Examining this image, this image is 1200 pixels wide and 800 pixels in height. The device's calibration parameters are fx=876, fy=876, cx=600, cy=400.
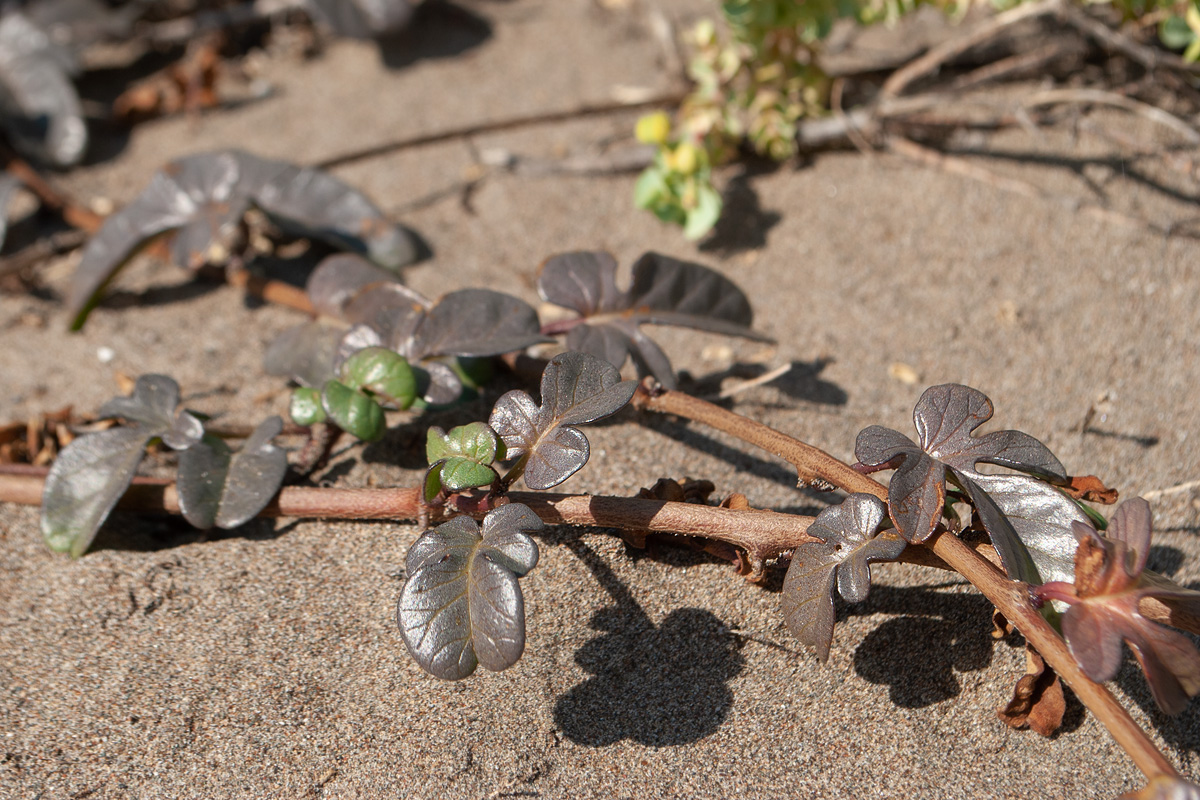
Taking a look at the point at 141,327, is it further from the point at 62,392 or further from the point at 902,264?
the point at 902,264

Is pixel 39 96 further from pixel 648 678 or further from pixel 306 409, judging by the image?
pixel 648 678

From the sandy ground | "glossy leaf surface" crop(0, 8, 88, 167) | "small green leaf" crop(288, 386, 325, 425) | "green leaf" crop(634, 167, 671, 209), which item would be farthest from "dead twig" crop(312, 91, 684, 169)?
"small green leaf" crop(288, 386, 325, 425)

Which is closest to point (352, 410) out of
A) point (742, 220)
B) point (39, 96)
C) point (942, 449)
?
point (942, 449)

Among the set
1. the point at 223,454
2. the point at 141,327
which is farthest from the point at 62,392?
the point at 223,454

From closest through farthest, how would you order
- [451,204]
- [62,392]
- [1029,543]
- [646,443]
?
1. [1029,543]
2. [646,443]
3. [62,392]
4. [451,204]

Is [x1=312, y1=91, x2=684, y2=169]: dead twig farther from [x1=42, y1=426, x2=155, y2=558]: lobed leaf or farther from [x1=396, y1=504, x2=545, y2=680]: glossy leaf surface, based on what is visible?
[x1=396, y1=504, x2=545, y2=680]: glossy leaf surface

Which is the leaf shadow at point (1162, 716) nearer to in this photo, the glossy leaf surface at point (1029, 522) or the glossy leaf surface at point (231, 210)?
the glossy leaf surface at point (1029, 522)
